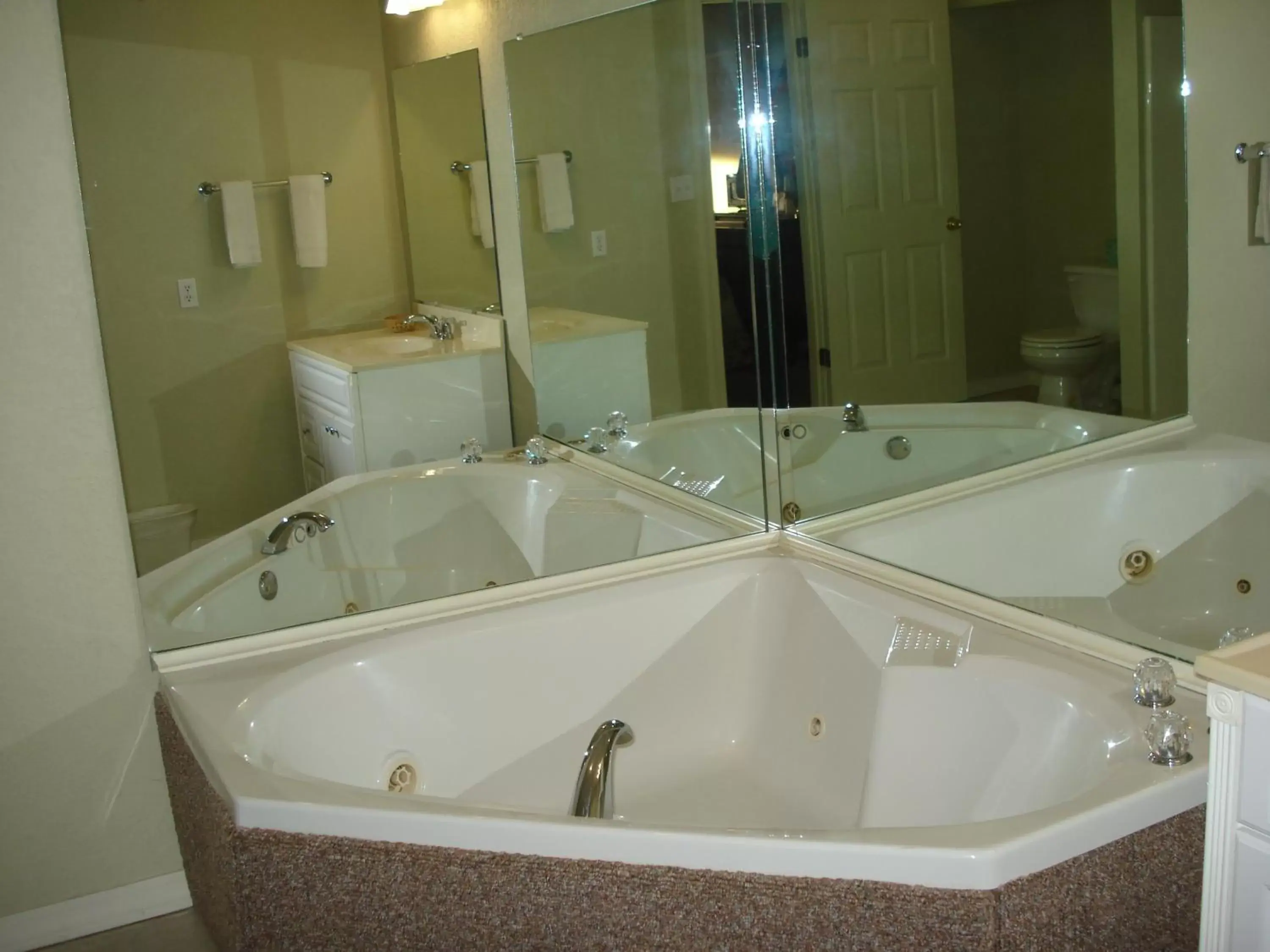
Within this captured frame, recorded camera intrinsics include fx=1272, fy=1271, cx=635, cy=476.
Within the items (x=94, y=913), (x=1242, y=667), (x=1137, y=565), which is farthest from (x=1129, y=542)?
(x=94, y=913)

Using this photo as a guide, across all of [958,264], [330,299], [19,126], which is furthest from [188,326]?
[958,264]

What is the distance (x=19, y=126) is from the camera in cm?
208

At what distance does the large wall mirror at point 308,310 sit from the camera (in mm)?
2146

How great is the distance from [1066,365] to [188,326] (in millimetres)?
1477

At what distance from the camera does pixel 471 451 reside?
2516 mm

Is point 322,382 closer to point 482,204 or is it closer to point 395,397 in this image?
point 395,397

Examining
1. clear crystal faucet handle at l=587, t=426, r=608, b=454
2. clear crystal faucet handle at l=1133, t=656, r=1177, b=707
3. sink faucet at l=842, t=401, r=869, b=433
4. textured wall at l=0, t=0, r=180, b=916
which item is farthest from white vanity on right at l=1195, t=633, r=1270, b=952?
textured wall at l=0, t=0, r=180, b=916

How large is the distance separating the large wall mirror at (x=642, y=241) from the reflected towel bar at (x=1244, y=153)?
3.42 feet

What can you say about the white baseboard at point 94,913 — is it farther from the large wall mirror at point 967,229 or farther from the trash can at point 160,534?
the large wall mirror at point 967,229

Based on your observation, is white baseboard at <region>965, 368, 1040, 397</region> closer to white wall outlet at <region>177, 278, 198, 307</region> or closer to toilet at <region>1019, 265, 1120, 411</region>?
toilet at <region>1019, 265, 1120, 411</region>

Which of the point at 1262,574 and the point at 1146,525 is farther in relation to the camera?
the point at 1146,525

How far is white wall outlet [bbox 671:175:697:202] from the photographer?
2.52 meters

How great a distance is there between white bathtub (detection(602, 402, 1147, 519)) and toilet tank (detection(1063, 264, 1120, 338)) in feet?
0.78

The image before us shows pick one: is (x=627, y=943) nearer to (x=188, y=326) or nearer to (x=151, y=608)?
(x=151, y=608)
